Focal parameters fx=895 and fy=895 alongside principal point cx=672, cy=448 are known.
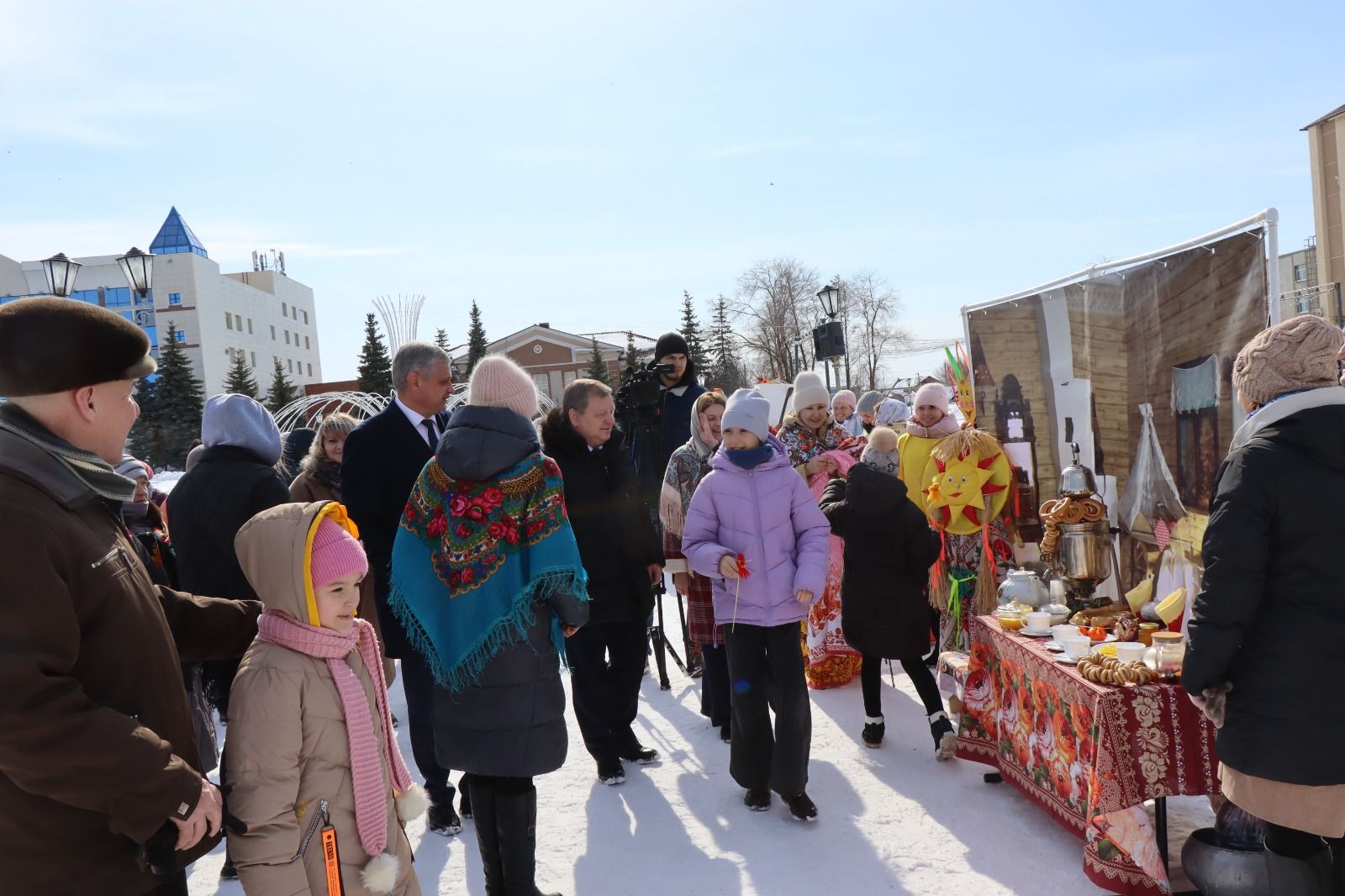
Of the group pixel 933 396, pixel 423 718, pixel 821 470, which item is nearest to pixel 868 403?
Answer: pixel 933 396

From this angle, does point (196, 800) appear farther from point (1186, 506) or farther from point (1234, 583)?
point (1186, 506)

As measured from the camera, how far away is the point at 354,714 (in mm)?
2309

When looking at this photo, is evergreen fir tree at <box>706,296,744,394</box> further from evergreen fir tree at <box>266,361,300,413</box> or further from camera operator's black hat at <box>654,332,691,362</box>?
camera operator's black hat at <box>654,332,691,362</box>

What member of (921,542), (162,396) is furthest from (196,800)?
(162,396)

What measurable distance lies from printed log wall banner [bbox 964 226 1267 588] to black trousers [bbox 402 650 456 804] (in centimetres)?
337

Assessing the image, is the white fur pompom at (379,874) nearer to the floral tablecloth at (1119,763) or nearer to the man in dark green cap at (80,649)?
the man in dark green cap at (80,649)

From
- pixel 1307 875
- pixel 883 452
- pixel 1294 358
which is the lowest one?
pixel 1307 875

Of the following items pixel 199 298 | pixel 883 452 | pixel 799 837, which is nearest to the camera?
pixel 799 837

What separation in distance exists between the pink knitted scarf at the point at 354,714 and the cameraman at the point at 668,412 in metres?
3.65

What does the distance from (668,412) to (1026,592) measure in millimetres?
2587

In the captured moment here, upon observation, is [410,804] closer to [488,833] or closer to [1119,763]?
[488,833]

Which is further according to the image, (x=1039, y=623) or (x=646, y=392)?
(x=646, y=392)

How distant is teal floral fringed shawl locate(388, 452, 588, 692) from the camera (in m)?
2.99

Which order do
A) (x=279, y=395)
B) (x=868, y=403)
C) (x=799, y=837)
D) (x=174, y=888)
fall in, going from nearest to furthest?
(x=174, y=888) → (x=799, y=837) → (x=868, y=403) → (x=279, y=395)
